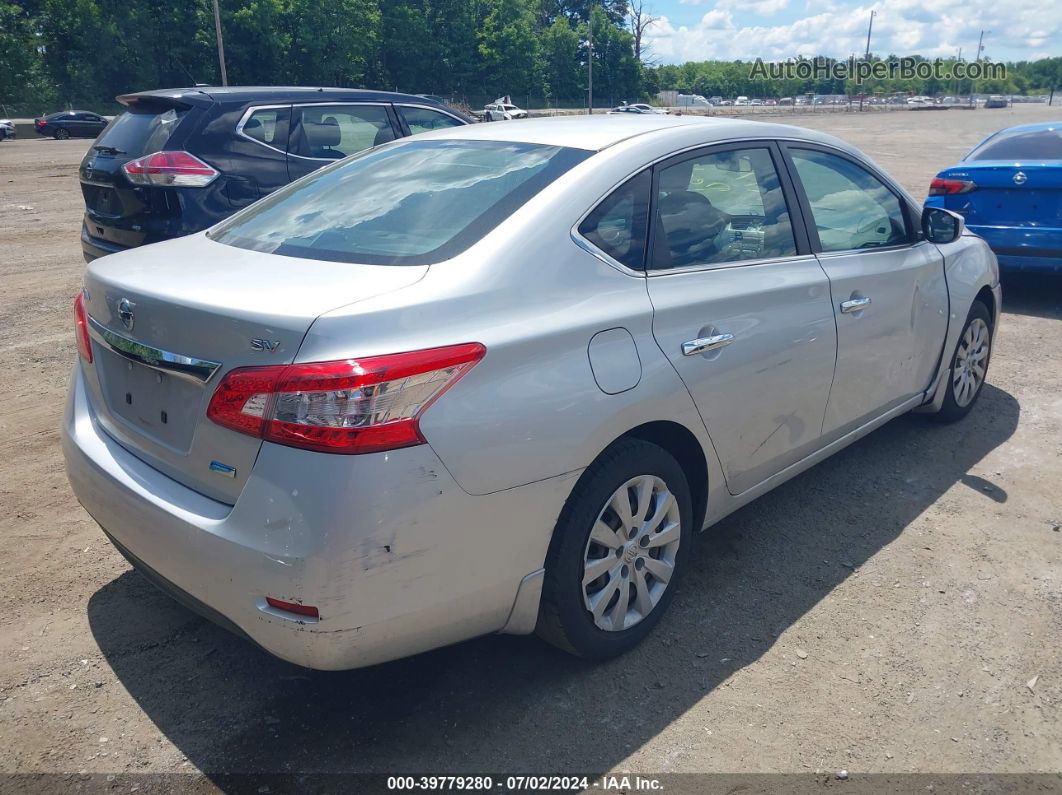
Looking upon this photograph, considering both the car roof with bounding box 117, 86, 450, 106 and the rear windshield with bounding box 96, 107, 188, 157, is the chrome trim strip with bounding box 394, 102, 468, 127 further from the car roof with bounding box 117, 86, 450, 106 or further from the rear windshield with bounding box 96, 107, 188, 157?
the rear windshield with bounding box 96, 107, 188, 157

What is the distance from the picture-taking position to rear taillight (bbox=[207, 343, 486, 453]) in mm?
2166

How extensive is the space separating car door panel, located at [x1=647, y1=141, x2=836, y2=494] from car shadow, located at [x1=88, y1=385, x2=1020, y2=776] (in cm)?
47

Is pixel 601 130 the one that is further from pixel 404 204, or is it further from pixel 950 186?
pixel 950 186

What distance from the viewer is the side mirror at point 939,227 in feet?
14.5

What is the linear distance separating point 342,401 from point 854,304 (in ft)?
7.98

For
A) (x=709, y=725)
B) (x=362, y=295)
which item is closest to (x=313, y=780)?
(x=709, y=725)

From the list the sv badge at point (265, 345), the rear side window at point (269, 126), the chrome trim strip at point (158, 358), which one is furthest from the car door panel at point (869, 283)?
the rear side window at point (269, 126)

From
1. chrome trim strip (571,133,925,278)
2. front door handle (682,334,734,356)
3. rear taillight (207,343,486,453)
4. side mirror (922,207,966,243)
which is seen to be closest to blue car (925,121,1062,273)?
side mirror (922,207,966,243)

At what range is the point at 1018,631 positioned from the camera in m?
3.21

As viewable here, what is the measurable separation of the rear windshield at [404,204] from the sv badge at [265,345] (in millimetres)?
499

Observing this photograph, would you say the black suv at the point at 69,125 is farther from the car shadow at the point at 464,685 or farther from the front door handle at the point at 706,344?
the front door handle at the point at 706,344

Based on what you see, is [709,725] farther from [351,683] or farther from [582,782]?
[351,683]

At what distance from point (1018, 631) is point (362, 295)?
8.65 feet

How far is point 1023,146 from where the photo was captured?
7680mm
